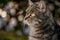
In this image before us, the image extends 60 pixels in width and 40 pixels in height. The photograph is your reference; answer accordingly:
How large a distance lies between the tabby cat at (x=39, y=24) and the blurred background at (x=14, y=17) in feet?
7.40

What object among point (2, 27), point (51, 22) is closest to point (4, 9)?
point (2, 27)

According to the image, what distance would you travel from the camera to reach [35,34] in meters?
1.01

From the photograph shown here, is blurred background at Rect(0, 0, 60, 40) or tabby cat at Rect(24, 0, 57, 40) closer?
tabby cat at Rect(24, 0, 57, 40)

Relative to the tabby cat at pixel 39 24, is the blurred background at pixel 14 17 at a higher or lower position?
higher

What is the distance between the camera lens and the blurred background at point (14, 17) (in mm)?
3389

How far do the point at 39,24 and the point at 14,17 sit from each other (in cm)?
276

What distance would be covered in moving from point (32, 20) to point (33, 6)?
0.18 ft

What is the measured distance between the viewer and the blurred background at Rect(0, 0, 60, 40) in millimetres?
3389

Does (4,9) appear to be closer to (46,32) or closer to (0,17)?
(0,17)

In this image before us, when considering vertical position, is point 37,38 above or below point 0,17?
below

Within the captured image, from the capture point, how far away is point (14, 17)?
3.75 meters

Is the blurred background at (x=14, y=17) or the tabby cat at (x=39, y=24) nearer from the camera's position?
the tabby cat at (x=39, y=24)

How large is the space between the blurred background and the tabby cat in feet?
7.40

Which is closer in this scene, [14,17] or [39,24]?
[39,24]
